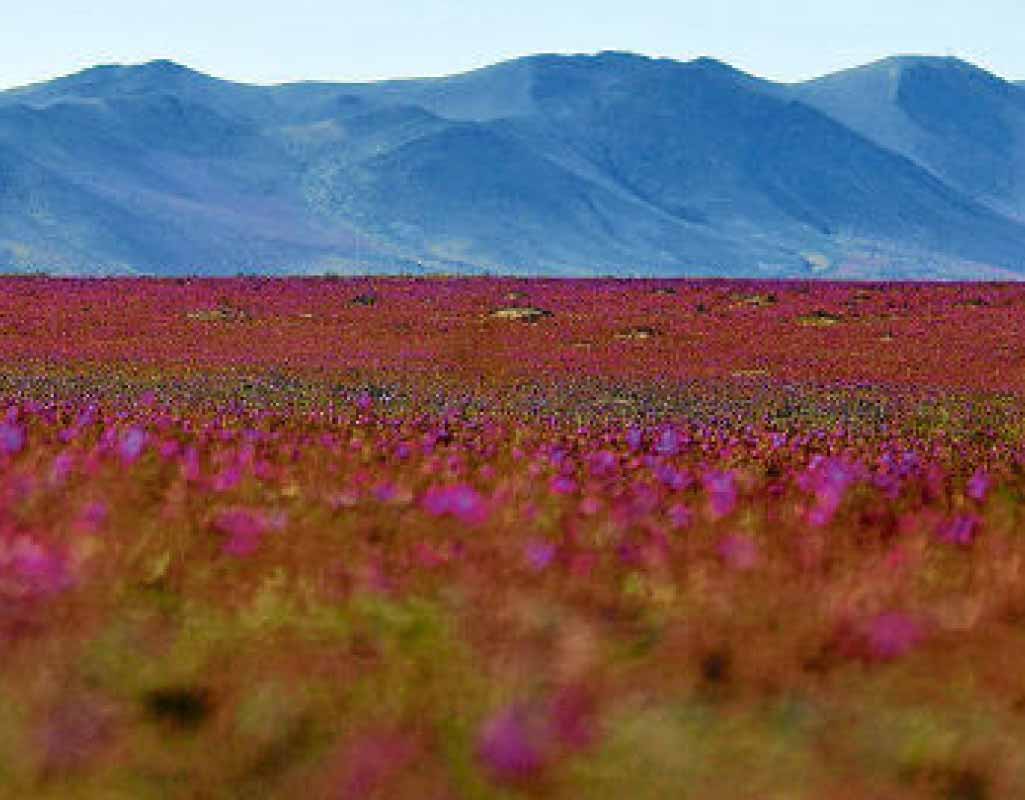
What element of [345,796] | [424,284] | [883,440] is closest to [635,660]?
[345,796]

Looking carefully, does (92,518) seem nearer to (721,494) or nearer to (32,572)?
(32,572)

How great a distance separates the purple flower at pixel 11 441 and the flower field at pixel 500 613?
0.02 meters

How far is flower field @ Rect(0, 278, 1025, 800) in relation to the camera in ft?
14.7

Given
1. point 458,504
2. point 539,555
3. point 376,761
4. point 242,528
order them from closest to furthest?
point 376,761
point 539,555
point 242,528
point 458,504

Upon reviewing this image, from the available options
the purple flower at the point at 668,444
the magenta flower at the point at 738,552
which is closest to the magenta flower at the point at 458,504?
the magenta flower at the point at 738,552

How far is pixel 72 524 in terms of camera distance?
19.7 feet

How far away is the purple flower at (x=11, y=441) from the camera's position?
786 cm

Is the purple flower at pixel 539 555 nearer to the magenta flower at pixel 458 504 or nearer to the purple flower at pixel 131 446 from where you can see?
the magenta flower at pixel 458 504

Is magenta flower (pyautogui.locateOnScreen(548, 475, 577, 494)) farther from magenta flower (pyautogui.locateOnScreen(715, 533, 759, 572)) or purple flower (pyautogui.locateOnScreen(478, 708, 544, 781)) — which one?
purple flower (pyautogui.locateOnScreen(478, 708, 544, 781))

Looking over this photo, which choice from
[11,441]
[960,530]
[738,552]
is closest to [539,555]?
[738,552]

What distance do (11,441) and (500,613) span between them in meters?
3.44

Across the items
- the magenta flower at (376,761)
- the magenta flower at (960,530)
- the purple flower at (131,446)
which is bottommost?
the magenta flower at (376,761)

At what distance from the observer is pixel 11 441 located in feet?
26.0

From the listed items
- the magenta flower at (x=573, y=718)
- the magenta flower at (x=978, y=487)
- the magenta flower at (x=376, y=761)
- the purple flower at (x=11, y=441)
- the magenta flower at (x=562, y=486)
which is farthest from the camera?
the purple flower at (x=11, y=441)
